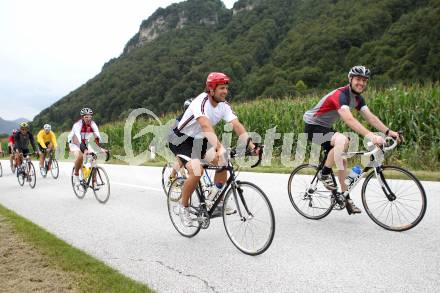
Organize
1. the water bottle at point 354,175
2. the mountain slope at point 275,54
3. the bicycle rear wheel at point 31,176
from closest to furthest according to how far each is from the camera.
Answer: the water bottle at point 354,175
the bicycle rear wheel at point 31,176
the mountain slope at point 275,54

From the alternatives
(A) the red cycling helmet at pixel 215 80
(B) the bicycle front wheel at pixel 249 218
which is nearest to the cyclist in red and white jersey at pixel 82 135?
(A) the red cycling helmet at pixel 215 80

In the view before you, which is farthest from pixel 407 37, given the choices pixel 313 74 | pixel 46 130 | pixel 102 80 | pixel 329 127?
pixel 102 80

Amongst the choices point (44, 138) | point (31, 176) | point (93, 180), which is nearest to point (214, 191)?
point (93, 180)

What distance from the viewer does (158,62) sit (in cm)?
7750

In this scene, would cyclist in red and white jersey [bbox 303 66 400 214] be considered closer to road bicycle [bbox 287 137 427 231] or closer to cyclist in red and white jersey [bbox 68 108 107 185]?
road bicycle [bbox 287 137 427 231]

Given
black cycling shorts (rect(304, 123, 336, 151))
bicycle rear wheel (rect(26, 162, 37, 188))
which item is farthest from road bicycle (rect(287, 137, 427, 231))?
bicycle rear wheel (rect(26, 162, 37, 188))

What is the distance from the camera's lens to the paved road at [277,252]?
4.01 metres

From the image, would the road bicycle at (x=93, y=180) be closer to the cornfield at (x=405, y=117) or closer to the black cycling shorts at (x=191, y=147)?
the black cycling shorts at (x=191, y=147)

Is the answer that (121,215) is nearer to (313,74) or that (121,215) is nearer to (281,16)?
(313,74)

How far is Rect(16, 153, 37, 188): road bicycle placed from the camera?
13.8m

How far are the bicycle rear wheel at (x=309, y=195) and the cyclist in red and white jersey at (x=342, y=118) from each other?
278 mm

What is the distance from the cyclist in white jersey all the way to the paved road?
0.91 m

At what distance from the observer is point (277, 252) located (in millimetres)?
4973

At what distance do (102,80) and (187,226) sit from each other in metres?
77.1
